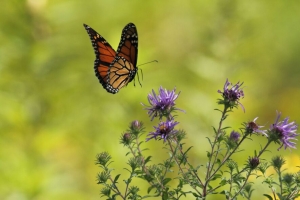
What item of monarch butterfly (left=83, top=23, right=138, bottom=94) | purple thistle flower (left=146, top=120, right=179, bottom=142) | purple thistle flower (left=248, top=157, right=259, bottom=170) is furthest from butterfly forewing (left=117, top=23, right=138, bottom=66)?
purple thistle flower (left=248, top=157, right=259, bottom=170)

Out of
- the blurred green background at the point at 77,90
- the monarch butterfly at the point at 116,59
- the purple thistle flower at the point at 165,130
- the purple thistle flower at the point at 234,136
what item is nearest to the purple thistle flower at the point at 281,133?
the purple thistle flower at the point at 234,136

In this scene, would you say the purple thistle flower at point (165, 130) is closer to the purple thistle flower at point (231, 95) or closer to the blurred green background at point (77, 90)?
the purple thistle flower at point (231, 95)

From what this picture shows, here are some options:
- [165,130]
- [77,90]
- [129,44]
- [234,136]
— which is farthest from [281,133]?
[77,90]

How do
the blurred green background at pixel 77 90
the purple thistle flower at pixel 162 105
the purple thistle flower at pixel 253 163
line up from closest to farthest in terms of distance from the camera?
the purple thistle flower at pixel 253 163
the purple thistle flower at pixel 162 105
the blurred green background at pixel 77 90

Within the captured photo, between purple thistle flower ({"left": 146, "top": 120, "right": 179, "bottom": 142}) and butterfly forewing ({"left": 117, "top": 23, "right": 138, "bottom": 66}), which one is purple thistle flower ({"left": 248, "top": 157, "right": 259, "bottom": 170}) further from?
butterfly forewing ({"left": 117, "top": 23, "right": 138, "bottom": 66})

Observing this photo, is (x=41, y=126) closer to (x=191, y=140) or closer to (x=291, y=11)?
(x=191, y=140)

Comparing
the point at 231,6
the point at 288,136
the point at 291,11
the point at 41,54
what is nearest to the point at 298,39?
the point at 291,11
